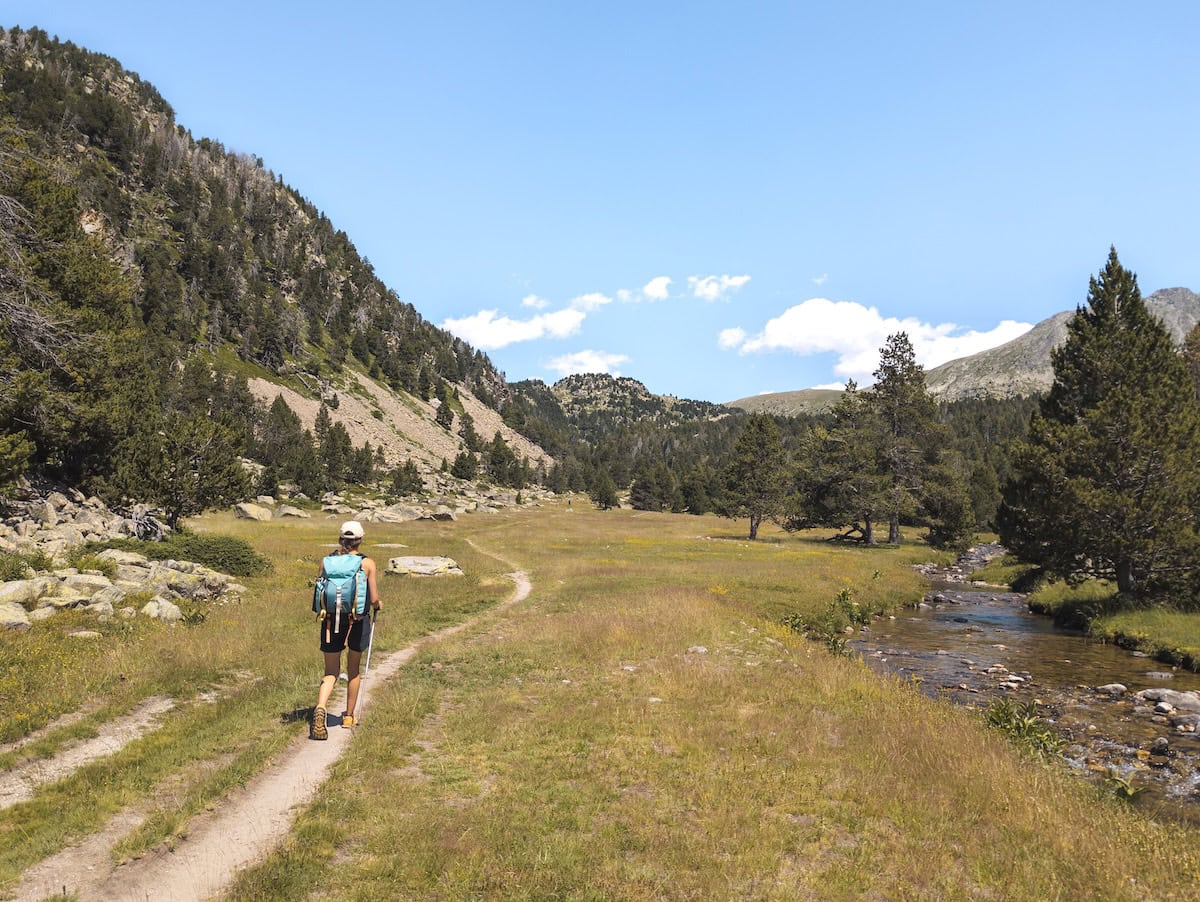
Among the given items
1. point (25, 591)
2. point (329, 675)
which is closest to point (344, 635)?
point (329, 675)

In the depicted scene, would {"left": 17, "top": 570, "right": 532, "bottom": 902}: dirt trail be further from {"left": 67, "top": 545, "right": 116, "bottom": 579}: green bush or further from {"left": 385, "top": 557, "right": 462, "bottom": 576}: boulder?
{"left": 385, "top": 557, "right": 462, "bottom": 576}: boulder

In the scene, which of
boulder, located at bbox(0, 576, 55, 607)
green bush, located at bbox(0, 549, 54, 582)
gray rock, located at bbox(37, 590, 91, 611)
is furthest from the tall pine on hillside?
green bush, located at bbox(0, 549, 54, 582)

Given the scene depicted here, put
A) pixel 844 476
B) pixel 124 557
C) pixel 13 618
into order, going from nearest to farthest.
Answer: pixel 13 618 < pixel 124 557 < pixel 844 476

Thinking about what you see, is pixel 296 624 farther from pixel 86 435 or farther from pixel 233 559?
pixel 86 435

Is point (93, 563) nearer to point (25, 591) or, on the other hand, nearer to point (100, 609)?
point (25, 591)

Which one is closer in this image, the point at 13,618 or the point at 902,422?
the point at 13,618

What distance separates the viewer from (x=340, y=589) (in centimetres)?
1087

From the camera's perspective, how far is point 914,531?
295 ft

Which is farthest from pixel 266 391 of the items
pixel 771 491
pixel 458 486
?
pixel 771 491

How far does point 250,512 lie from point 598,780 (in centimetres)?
7193

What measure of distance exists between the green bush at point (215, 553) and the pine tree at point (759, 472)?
5383cm

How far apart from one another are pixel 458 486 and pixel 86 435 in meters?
102

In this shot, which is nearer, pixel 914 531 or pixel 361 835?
pixel 361 835

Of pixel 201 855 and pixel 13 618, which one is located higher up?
pixel 13 618
